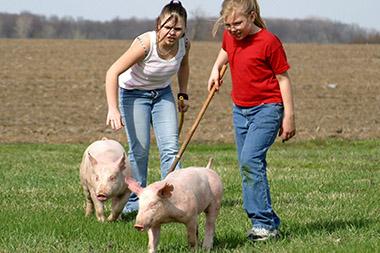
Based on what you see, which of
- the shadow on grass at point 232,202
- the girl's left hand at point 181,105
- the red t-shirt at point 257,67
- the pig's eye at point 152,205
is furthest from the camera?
the shadow on grass at point 232,202

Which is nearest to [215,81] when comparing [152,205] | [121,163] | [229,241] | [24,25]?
[121,163]

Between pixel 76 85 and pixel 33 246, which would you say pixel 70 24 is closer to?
pixel 76 85

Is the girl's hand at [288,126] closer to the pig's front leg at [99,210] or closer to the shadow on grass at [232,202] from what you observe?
the pig's front leg at [99,210]

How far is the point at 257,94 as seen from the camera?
704 cm

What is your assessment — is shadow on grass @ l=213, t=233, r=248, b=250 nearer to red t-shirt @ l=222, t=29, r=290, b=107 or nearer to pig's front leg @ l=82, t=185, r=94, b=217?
red t-shirt @ l=222, t=29, r=290, b=107

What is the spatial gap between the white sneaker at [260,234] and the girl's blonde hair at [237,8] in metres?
1.54

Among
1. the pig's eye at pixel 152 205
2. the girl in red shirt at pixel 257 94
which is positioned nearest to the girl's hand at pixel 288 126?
the girl in red shirt at pixel 257 94

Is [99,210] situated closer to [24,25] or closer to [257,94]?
[257,94]

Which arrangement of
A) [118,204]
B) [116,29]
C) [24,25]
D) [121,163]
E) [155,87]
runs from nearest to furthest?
[121,163], [118,204], [155,87], [24,25], [116,29]

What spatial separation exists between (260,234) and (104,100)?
77.6ft

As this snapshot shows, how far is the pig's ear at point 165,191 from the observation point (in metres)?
6.06

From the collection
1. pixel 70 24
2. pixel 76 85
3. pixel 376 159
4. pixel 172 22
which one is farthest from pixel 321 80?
pixel 70 24

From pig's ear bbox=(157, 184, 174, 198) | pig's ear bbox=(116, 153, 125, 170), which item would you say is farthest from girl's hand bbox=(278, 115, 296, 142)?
pig's ear bbox=(116, 153, 125, 170)

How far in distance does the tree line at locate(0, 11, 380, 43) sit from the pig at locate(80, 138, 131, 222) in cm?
11271
